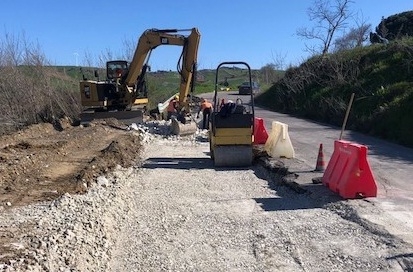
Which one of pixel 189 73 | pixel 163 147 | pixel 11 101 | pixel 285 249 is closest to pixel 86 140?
pixel 163 147

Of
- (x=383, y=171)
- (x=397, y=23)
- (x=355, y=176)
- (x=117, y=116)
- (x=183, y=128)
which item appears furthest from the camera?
(x=397, y=23)

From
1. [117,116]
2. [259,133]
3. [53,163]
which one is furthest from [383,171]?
[117,116]

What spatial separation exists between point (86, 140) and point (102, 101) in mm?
7085

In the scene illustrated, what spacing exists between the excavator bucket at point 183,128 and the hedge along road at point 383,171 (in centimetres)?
379

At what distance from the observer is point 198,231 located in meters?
7.03

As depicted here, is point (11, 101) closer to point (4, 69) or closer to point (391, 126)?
point (4, 69)

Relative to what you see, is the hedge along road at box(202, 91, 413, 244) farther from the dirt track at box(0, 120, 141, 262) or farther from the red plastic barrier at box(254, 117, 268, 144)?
the dirt track at box(0, 120, 141, 262)

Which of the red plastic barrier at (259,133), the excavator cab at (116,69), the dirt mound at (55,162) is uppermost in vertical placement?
the excavator cab at (116,69)

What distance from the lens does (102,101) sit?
2461cm

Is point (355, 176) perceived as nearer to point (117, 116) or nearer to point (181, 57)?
point (181, 57)

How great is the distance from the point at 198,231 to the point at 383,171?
5.60 meters

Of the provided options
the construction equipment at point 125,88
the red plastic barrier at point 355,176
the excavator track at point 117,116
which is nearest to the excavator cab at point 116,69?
the construction equipment at point 125,88

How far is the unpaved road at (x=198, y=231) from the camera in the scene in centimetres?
568

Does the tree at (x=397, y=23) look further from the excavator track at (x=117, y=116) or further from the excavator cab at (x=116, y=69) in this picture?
the excavator track at (x=117, y=116)
